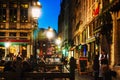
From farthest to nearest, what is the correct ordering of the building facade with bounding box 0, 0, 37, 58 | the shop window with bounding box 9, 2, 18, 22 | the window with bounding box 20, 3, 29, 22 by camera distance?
the window with bounding box 20, 3, 29, 22
the shop window with bounding box 9, 2, 18, 22
the building facade with bounding box 0, 0, 37, 58

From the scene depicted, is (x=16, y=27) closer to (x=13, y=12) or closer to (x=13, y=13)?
(x=13, y=13)

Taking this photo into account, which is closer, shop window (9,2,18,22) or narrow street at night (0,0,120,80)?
narrow street at night (0,0,120,80)

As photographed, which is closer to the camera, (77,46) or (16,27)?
(77,46)

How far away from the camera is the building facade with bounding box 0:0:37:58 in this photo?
191 feet

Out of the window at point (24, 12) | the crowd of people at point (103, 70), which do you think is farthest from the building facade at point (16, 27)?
the crowd of people at point (103, 70)

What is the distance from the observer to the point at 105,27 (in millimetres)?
23578

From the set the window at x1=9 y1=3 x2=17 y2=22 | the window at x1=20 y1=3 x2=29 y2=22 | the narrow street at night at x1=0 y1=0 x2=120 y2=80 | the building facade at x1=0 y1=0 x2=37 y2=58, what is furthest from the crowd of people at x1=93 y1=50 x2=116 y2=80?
the window at x1=9 y1=3 x2=17 y2=22

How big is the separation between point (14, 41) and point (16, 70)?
152 ft

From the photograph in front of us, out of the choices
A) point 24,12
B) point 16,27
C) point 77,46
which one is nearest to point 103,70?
point 77,46

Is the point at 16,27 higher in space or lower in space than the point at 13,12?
lower

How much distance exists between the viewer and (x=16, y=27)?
59094mm

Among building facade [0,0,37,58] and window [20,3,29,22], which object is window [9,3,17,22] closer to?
building facade [0,0,37,58]

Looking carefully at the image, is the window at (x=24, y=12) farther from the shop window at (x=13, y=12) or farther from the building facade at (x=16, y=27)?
the shop window at (x=13, y=12)

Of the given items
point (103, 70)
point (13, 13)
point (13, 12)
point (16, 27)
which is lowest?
point (103, 70)
